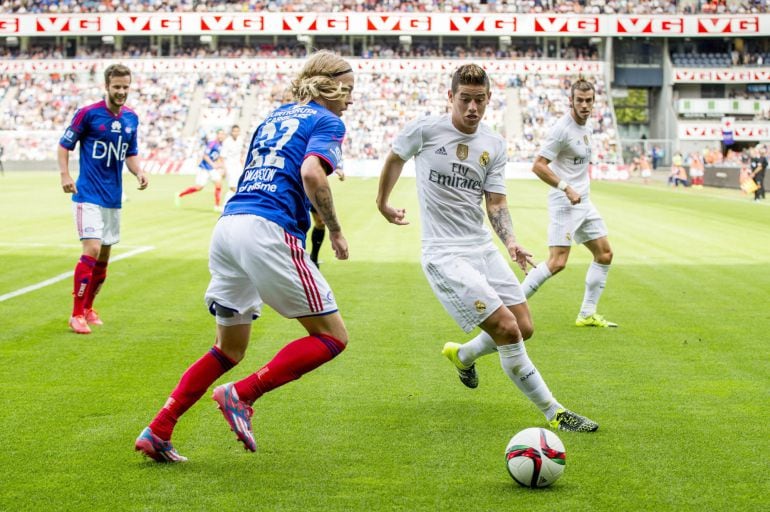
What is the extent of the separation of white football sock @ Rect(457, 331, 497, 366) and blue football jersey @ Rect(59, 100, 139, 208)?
4.24 meters

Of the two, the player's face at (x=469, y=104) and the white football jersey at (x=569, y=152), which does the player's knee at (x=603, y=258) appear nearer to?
the white football jersey at (x=569, y=152)

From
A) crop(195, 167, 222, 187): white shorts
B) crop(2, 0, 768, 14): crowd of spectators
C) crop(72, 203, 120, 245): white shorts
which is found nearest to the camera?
crop(72, 203, 120, 245): white shorts

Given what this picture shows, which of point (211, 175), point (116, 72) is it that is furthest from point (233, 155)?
point (116, 72)

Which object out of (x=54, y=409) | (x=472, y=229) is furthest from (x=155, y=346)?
(x=472, y=229)

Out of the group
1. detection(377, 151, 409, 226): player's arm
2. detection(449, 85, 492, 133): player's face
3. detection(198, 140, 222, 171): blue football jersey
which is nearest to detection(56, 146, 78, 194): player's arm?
detection(377, 151, 409, 226): player's arm

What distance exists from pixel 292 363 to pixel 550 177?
4.92 metres

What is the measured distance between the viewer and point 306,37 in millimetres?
79250

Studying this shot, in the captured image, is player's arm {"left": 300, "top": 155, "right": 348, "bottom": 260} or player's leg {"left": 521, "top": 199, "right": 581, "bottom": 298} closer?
player's arm {"left": 300, "top": 155, "right": 348, "bottom": 260}

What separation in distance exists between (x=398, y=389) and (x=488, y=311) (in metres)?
1.41

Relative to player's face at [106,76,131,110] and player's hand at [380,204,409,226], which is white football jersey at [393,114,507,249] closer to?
player's hand at [380,204,409,226]

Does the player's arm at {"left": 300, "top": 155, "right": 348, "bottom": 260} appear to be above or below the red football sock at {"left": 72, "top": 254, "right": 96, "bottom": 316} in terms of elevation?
above

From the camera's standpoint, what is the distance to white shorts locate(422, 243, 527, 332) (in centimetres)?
635

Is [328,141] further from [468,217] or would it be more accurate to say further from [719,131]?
[719,131]

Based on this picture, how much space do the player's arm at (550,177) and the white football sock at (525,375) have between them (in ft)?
11.1
